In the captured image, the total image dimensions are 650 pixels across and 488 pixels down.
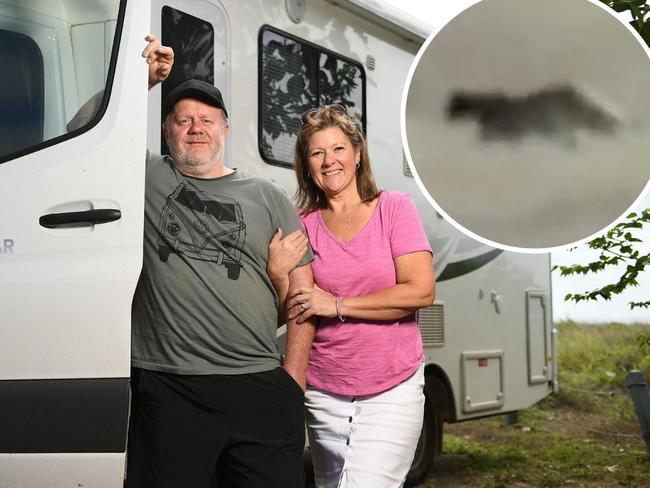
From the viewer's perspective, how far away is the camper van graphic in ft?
9.29

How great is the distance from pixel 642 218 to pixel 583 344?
10673 mm

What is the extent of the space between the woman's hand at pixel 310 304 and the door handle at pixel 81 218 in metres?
0.67

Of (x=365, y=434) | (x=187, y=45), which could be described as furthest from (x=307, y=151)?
(x=187, y=45)

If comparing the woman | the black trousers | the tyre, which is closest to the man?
the black trousers

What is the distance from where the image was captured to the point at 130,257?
3.05m

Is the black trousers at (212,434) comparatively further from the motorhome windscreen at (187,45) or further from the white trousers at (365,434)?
the motorhome windscreen at (187,45)

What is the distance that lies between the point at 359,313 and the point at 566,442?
6.64m

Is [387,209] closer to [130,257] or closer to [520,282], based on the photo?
[130,257]

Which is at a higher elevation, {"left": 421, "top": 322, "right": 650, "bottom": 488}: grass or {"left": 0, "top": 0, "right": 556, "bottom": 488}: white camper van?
{"left": 0, "top": 0, "right": 556, "bottom": 488}: white camper van

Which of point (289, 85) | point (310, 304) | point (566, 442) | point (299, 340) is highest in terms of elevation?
point (289, 85)

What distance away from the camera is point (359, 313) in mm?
2947

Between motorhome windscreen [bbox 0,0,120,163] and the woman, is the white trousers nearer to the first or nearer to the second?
the woman

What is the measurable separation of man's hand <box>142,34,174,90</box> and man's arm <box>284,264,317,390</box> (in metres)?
0.88

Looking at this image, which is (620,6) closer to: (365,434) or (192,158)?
(192,158)
